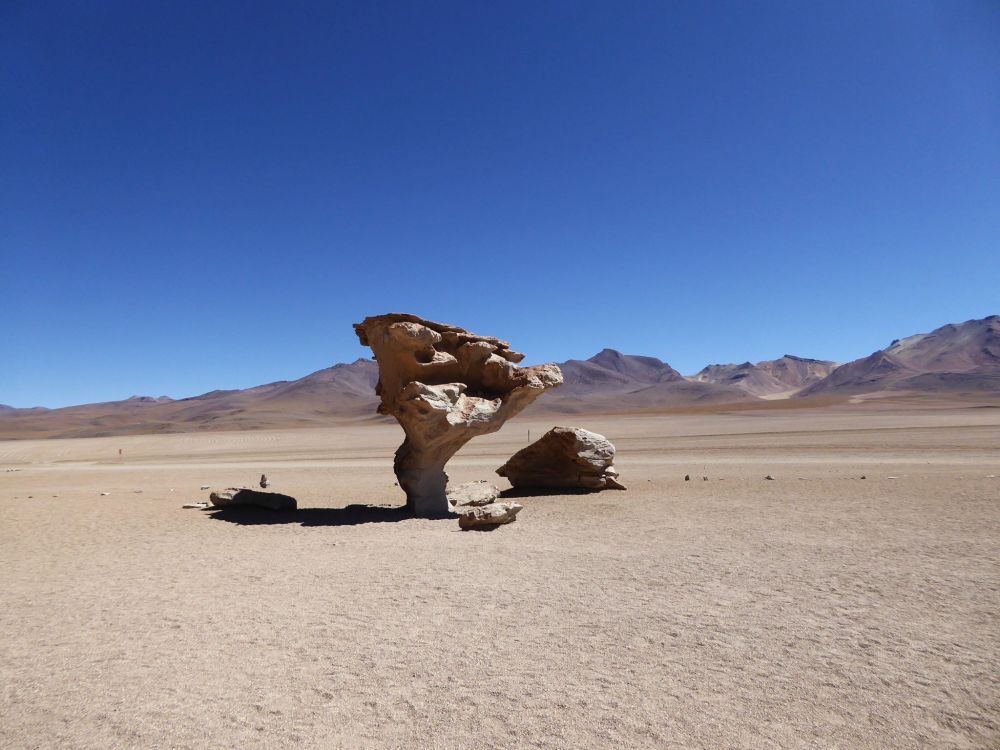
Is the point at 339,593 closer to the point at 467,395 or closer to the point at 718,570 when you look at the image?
the point at 718,570

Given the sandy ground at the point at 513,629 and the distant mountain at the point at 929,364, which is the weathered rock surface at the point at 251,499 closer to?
the sandy ground at the point at 513,629

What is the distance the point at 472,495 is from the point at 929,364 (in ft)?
573

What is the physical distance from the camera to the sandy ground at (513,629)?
4.09 meters

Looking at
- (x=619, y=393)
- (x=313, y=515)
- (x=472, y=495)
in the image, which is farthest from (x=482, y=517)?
(x=619, y=393)

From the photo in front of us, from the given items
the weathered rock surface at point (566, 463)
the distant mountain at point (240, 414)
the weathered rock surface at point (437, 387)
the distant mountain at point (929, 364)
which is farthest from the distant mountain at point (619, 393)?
the weathered rock surface at point (437, 387)

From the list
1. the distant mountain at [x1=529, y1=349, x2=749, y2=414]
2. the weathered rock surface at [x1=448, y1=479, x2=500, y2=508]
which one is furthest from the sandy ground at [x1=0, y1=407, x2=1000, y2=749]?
the distant mountain at [x1=529, y1=349, x2=749, y2=414]

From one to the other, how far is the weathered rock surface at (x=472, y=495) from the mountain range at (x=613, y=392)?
3482 inches

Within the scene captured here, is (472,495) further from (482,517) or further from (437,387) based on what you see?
(482,517)

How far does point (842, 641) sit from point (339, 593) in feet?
17.4

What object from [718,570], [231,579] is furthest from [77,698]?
[718,570]

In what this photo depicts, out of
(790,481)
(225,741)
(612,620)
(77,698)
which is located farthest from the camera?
(790,481)

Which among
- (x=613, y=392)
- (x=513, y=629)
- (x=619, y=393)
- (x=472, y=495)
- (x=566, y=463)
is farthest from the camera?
(x=613, y=392)

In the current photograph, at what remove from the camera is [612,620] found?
19.7ft

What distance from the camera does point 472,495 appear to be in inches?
596
